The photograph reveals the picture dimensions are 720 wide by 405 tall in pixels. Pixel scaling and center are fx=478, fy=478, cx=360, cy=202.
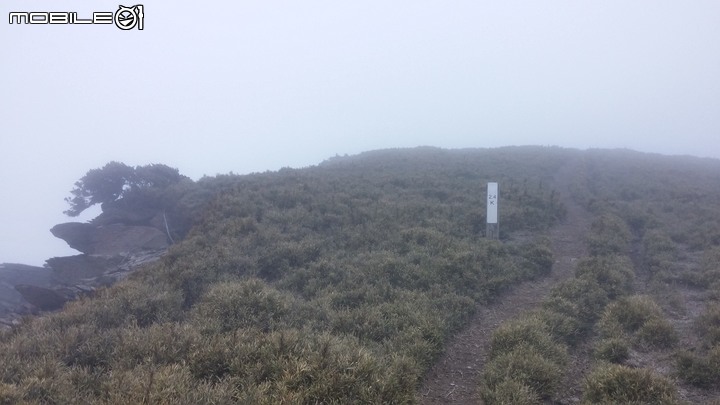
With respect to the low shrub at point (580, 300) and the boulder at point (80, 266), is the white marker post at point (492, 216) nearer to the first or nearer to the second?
the low shrub at point (580, 300)

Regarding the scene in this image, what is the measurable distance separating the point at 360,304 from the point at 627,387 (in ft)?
16.7

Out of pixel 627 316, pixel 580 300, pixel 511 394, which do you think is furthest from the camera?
pixel 580 300

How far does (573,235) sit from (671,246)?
3.22 m

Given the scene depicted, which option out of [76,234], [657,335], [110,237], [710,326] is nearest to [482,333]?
[657,335]

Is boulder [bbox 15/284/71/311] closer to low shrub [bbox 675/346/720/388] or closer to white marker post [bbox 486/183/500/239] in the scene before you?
white marker post [bbox 486/183/500/239]

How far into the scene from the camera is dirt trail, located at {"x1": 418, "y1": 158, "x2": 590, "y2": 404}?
23.9 feet

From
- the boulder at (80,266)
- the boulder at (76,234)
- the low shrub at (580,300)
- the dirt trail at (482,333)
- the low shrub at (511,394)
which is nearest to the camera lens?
the low shrub at (511,394)

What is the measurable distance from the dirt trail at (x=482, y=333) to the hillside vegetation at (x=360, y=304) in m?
0.28

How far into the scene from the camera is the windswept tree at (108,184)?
23.2 meters

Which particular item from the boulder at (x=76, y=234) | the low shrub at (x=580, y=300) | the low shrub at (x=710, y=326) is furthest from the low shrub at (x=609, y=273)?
the boulder at (x=76, y=234)

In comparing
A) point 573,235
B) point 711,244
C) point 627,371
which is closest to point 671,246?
point 711,244

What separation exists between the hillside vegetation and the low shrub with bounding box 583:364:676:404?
0.08 ft

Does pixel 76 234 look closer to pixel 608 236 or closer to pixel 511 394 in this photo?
pixel 511 394

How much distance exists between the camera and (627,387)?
244 inches
